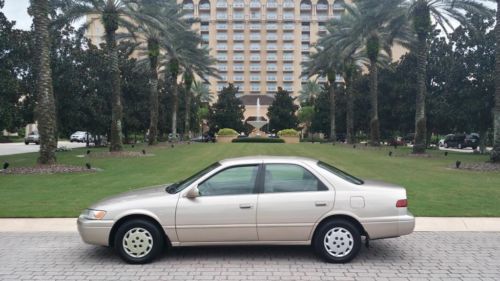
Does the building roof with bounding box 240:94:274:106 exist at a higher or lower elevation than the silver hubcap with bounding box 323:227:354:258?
higher

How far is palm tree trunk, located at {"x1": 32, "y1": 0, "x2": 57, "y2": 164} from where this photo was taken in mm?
19047

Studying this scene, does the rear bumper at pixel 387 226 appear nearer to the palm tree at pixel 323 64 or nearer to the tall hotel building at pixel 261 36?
the palm tree at pixel 323 64

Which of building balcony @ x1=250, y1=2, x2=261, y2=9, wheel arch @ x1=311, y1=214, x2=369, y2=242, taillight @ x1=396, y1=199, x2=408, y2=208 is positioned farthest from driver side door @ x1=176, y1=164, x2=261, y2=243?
building balcony @ x1=250, y1=2, x2=261, y2=9

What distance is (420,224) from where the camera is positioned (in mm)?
8938

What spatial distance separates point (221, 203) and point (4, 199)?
763cm

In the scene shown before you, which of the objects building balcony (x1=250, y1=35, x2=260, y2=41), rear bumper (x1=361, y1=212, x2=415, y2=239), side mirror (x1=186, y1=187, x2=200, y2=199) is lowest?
rear bumper (x1=361, y1=212, x2=415, y2=239)

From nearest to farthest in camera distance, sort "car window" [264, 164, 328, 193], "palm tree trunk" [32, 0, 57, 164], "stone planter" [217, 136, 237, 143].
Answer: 1. "car window" [264, 164, 328, 193]
2. "palm tree trunk" [32, 0, 57, 164]
3. "stone planter" [217, 136, 237, 143]

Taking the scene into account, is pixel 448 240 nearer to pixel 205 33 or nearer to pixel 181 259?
pixel 181 259

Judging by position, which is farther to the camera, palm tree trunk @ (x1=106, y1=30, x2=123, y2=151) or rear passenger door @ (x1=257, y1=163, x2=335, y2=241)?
palm tree trunk @ (x1=106, y1=30, x2=123, y2=151)

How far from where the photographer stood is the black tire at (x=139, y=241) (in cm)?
651

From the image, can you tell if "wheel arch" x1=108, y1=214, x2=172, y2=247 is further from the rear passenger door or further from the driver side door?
the rear passenger door

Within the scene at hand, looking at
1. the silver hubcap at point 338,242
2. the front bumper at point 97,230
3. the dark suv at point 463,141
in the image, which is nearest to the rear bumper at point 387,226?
the silver hubcap at point 338,242

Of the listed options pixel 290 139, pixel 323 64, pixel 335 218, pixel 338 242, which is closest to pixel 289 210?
pixel 335 218

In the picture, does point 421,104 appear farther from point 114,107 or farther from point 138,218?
point 138,218
